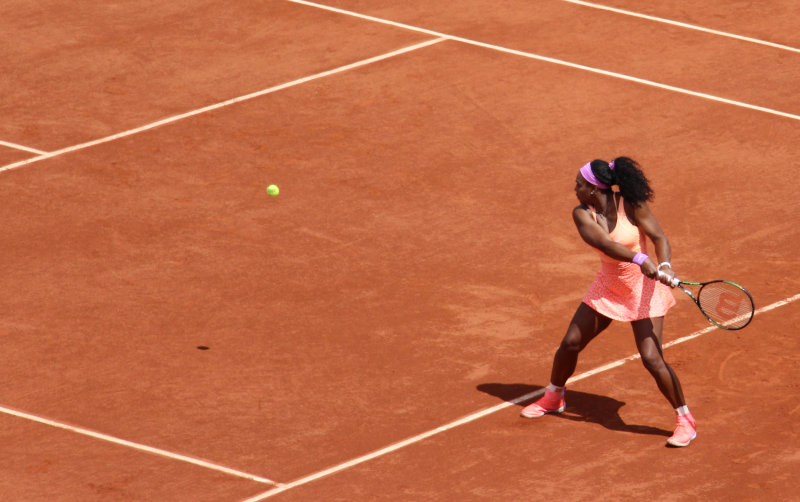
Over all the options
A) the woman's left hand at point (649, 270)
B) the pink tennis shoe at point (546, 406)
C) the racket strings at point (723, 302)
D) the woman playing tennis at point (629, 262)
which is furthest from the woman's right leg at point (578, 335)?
the woman's left hand at point (649, 270)

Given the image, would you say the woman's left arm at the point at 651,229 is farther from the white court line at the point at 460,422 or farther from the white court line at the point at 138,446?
the white court line at the point at 138,446

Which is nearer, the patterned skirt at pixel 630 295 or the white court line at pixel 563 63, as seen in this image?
the patterned skirt at pixel 630 295

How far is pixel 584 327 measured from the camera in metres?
10.9

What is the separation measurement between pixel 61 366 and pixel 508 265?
155 inches

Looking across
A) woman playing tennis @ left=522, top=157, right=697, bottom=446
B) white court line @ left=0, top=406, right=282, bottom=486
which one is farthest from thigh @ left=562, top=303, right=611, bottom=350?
white court line @ left=0, top=406, right=282, bottom=486

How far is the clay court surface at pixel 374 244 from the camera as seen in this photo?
10.7 meters

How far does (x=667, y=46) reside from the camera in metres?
18.8

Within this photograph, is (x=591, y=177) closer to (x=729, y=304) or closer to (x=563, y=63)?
(x=729, y=304)

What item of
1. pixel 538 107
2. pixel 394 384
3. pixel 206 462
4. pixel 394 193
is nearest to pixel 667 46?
pixel 538 107

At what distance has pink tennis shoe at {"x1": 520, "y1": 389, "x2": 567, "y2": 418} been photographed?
439 inches

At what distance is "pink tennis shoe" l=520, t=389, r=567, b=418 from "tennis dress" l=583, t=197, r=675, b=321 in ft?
2.56

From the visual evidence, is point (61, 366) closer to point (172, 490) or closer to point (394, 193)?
point (172, 490)

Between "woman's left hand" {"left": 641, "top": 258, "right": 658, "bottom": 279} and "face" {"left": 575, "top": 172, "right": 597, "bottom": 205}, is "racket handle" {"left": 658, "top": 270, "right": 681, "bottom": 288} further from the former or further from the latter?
"face" {"left": 575, "top": 172, "right": 597, "bottom": 205}

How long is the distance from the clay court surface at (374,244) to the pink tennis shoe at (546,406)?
135 mm
